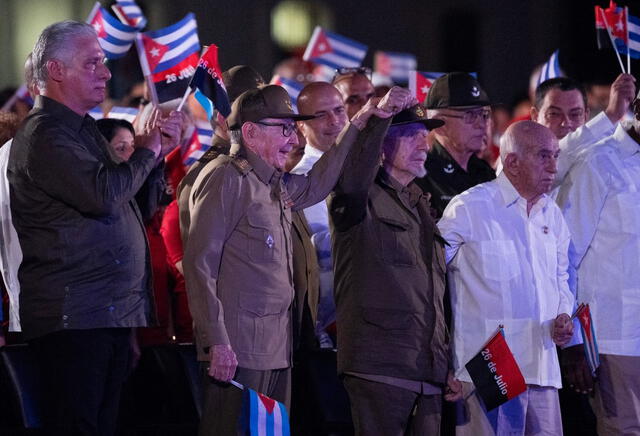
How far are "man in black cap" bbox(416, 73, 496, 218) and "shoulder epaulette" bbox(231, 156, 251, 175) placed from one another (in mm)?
1790

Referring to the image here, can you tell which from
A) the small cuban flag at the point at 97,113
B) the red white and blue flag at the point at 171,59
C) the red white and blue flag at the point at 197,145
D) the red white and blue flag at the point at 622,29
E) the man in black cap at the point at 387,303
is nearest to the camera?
the man in black cap at the point at 387,303

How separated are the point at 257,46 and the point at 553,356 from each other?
13632mm

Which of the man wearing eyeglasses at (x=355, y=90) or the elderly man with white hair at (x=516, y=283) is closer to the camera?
the elderly man with white hair at (x=516, y=283)

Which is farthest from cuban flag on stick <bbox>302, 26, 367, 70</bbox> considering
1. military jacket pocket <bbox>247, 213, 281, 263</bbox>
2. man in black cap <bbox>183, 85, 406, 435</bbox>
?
military jacket pocket <bbox>247, 213, 281, 263</bbox>

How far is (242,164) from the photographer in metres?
5.50

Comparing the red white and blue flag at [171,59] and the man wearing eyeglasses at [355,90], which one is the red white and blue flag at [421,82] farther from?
the red white and blue flag at [171,59]

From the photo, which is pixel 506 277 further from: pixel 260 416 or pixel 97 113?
pixel 97 113

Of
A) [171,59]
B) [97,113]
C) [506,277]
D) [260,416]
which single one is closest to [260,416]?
[260,416]

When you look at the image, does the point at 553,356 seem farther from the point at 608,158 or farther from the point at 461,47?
the point at 461,47

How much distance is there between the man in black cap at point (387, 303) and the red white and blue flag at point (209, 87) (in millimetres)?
722

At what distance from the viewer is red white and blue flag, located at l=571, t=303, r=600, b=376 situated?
20.3 feet

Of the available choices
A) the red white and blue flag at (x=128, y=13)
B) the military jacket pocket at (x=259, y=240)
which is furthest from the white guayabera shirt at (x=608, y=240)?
the red white and blue flag at (x=128, y=13)

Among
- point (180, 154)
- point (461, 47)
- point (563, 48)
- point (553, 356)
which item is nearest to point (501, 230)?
point (553, 356)

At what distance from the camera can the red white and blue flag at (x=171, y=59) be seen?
6766 millimetres
